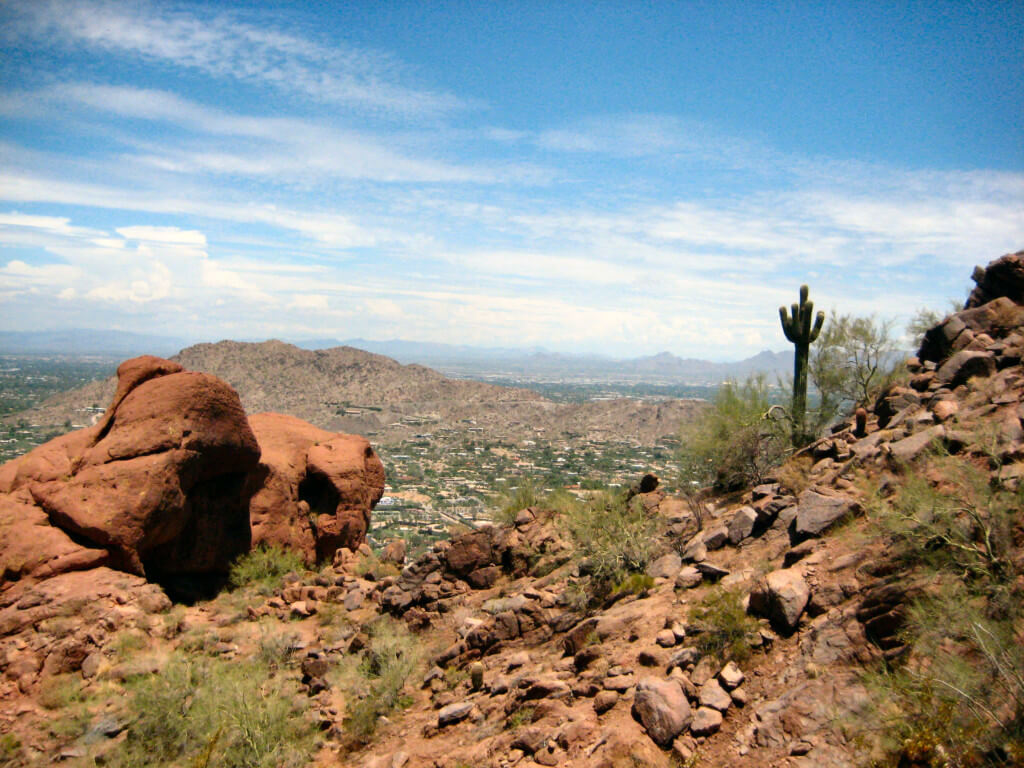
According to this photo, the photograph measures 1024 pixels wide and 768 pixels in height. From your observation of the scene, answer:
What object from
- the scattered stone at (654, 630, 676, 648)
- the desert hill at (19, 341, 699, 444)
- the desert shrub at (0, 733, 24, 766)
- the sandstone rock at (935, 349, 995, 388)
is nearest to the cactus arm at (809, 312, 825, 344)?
the sandstone rock at (935, 349, 995, 388)

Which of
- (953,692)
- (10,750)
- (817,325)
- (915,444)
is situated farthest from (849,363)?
(10,750)

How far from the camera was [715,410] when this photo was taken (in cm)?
1844

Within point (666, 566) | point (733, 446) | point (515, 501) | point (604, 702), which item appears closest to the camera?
point (604, 702)

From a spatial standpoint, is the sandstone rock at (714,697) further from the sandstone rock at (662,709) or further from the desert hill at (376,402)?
the desert hill at (376,402)

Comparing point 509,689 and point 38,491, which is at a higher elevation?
point 38,491

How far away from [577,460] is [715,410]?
41117 mm

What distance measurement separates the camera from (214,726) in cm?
955

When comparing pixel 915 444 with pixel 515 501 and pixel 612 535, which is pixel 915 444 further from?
pixel 515 501

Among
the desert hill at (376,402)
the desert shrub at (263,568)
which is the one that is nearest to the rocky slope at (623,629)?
the desert shrub at (263,568)

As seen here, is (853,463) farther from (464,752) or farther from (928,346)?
(464,752)

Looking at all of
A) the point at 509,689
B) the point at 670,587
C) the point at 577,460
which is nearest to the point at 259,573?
the point at 509,689

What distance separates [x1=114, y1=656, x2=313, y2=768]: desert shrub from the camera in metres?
9.12

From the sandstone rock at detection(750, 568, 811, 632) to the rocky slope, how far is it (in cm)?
3

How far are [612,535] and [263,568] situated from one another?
9.37 meters
